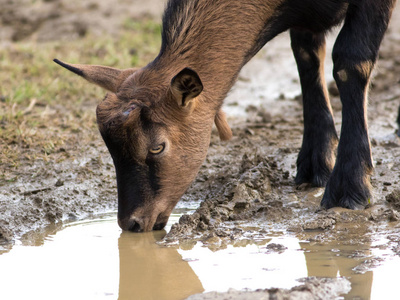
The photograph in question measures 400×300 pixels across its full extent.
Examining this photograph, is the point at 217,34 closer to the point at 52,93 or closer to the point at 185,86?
the point at 185,86

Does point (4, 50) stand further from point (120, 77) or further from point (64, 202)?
point (120, 77)

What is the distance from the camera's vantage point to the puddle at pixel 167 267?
4.37m

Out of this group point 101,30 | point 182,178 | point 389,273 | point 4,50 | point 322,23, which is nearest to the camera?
point 389,273

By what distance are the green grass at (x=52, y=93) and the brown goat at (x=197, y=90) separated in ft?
6.43

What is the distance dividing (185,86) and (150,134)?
0.47m

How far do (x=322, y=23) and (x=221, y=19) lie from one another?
3.23 feet

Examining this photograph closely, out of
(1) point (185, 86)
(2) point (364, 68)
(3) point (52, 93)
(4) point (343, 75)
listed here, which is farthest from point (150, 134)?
(3) point (52, 93)

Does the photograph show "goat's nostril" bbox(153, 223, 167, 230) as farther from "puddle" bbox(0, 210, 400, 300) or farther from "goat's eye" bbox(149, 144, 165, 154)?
"goat's eye" bbox(149, 144, 165, 154)

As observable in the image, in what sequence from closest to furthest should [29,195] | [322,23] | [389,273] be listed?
1. [389,273]
2. [322,23]
3. [29,195]

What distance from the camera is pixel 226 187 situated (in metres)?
6.37

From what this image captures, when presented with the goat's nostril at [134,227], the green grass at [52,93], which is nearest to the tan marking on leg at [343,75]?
the goat's nostril at [134,227]

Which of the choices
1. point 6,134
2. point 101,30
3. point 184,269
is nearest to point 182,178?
point 184,269

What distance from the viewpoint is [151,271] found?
4824 mm

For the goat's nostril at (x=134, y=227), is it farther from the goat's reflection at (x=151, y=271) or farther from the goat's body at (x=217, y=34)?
the goat's body at (x=217, y=34)
